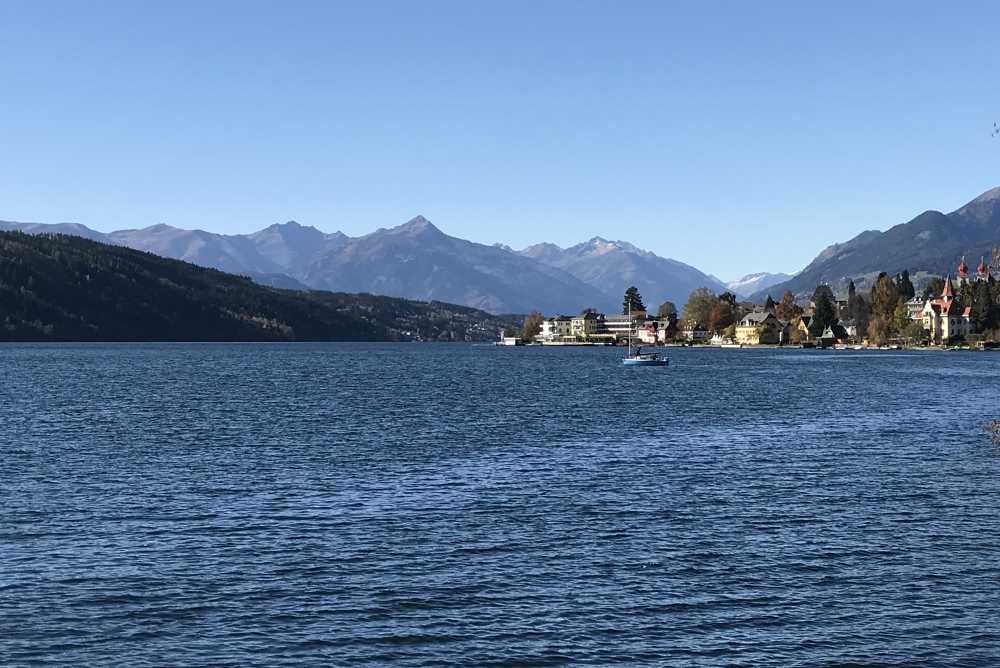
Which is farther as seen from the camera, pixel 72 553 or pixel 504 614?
pixel 72 553

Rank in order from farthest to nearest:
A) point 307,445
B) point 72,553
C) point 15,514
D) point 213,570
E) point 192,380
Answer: point 192,380, point 307,445, point 15,514, point 72,553, point 213,570

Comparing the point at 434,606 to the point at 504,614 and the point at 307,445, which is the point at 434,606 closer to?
the point at 504,614

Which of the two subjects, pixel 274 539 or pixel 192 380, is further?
pixel 192 380

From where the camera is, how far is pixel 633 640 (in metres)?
32.3

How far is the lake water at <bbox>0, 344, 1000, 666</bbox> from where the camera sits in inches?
1268

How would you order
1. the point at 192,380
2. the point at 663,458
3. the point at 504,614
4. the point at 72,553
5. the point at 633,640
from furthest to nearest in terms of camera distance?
the point at 192,380
the point at 663,458
the point at 72,553
the point at 504,614
the point at 633,640

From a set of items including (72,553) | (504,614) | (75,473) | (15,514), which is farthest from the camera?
(75,473)

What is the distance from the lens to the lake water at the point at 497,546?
106 ft

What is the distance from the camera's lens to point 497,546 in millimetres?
44938

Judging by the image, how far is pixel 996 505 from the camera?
54844mm

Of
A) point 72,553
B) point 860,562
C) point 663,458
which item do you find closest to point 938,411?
point 663,458

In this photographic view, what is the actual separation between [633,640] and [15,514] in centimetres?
3384

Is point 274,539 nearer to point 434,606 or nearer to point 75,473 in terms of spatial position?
point 434,606

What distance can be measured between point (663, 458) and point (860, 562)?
34.0 m
